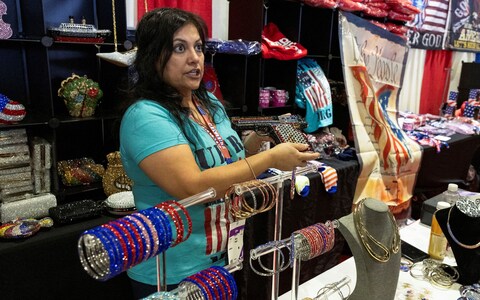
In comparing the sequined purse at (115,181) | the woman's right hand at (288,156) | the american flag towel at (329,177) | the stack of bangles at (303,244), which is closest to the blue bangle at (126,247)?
the stack of bangles at (303,244)

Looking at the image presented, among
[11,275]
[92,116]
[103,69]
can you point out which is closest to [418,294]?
[11,275]

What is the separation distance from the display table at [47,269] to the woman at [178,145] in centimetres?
65

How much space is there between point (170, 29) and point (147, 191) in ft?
1.43

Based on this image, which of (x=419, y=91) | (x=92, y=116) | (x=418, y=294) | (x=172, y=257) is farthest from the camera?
(x=419, y=91)

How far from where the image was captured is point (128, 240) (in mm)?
568

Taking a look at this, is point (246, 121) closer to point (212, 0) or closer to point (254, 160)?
point (254, 160)

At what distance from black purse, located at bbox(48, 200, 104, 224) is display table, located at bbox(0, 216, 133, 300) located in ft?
0.10

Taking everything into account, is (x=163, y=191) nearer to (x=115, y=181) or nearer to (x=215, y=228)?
(x=215, y=228)

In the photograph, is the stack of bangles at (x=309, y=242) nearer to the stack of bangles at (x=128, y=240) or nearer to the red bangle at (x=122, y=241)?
the stack of bangles at (x=128, y=240)

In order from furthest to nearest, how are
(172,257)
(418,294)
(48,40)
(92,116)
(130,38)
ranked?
(130,38)
(92,116)
(48,40)
(418,294)
(172,257)

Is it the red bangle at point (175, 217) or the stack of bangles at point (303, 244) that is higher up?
the red bangle at point (175, 217)

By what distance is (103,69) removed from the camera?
2168 millimetres

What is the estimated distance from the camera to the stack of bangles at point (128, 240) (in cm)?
54

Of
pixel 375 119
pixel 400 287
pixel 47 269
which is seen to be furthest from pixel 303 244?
pixel 375 119
